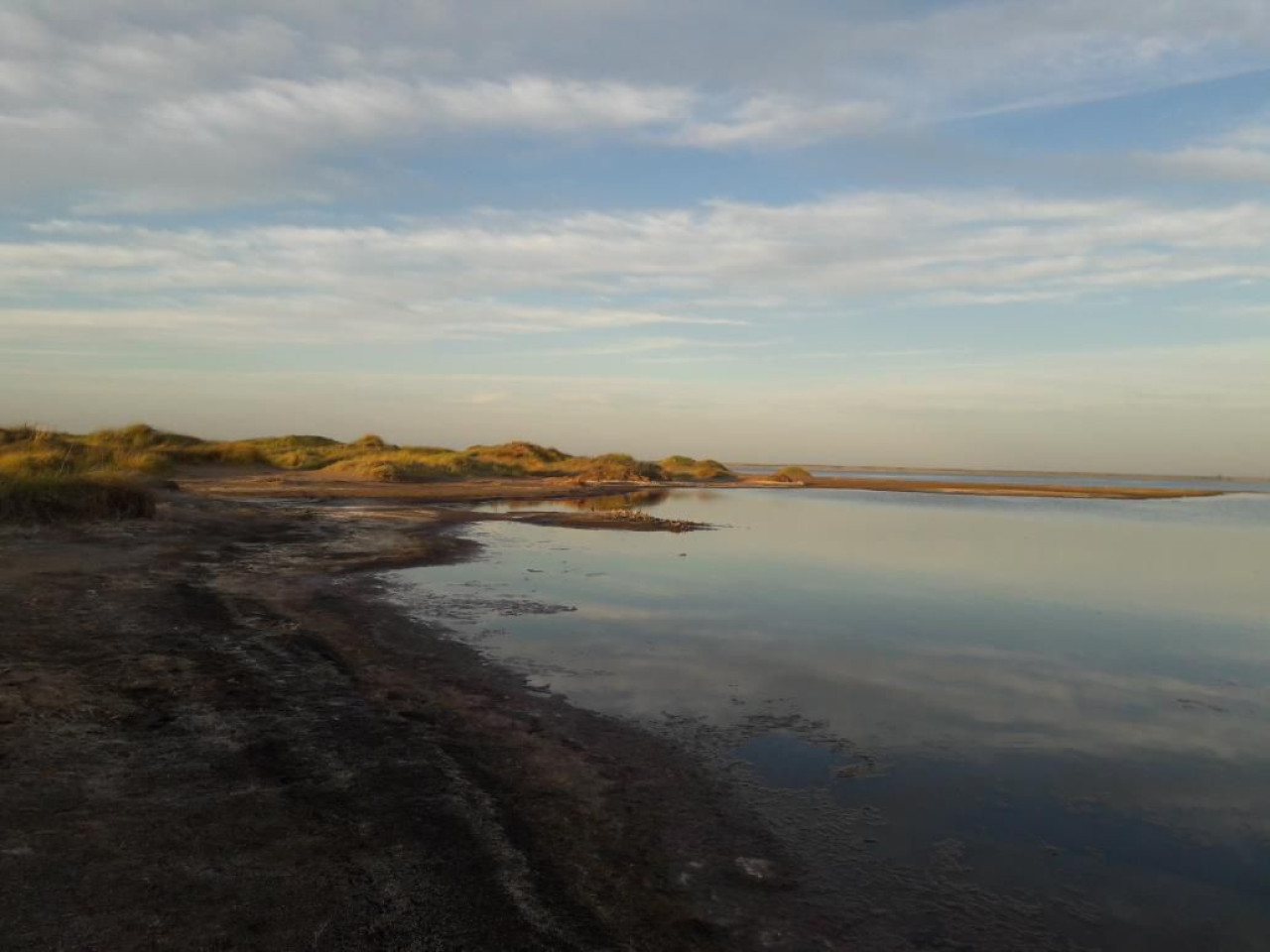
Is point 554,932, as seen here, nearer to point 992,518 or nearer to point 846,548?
point 846,548

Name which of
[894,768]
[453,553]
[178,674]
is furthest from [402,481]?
[894,768]

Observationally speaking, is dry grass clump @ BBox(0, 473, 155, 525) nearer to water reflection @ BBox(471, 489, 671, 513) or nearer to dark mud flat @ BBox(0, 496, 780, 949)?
dark mud flat @ BBox(0, 496, 780, 949)

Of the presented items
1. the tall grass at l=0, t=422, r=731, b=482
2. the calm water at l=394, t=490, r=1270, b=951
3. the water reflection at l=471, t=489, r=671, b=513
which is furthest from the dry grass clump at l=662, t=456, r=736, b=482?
the calm water at l=394, t=490, r=1270, b=951

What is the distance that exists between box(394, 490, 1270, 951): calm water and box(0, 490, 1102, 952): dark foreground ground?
1.79 feet

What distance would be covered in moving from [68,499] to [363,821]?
15366 millimetres

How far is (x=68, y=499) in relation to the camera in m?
15.8

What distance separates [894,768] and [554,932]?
10.8 ft

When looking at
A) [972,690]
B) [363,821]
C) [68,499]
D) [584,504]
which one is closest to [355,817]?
[363,821]

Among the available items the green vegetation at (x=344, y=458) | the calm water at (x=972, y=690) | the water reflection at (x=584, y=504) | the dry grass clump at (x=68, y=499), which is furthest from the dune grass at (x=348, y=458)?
the calm water at (x=972, y=690)

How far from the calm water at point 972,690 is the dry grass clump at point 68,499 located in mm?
7744

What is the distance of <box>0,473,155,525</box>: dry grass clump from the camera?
14703 mm

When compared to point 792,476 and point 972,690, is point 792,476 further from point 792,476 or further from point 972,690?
point 972,690

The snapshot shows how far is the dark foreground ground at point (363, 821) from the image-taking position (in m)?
3.40

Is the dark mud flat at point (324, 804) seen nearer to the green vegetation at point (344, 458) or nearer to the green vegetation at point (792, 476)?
the green vegetation at point (344, 458)
